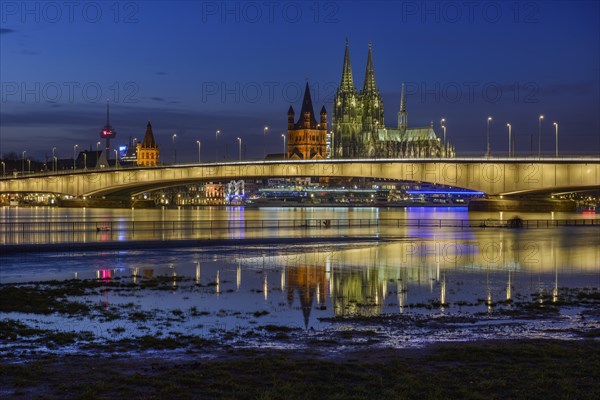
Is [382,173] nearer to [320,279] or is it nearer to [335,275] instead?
[335,275]

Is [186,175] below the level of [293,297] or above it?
above

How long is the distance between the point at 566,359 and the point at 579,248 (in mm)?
37172

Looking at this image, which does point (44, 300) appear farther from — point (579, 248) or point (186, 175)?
point (186, 175)

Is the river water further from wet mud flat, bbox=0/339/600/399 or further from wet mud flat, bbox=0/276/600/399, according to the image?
wet mud flat, bbox=0/339/600/399

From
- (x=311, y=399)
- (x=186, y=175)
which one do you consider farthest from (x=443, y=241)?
(x=186, y=175)

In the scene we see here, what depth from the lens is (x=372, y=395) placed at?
13.8m

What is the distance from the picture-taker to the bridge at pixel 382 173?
11312 centimetres

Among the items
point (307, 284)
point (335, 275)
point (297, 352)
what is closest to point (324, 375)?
point (297, 352)

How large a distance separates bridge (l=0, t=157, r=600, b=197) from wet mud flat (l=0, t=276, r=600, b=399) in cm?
9132

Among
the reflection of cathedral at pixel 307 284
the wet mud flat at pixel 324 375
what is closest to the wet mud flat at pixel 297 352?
the wet mud flat at pixel 324 375

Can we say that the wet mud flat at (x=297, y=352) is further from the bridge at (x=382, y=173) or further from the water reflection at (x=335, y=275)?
the bridge at (x=382, y=173)

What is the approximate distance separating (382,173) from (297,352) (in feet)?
365

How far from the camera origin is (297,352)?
1767 cm

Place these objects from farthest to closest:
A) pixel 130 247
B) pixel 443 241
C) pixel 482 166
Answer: pixel 482 166, pixel 443 241, pixel 130 247
